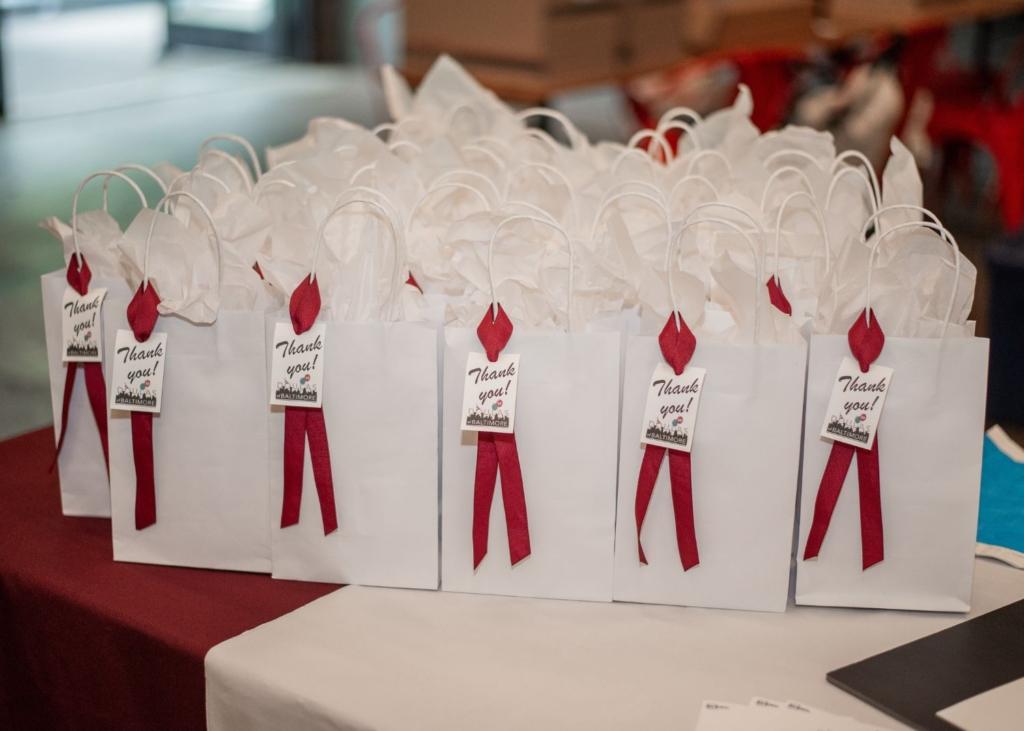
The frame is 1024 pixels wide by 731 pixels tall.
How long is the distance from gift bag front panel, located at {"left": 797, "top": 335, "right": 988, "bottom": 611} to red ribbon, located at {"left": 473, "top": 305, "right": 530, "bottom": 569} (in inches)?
12.8

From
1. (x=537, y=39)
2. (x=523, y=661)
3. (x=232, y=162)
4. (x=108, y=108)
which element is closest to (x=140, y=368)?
(x=232, y=162)

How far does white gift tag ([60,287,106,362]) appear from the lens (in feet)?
4.72

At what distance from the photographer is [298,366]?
1332mm

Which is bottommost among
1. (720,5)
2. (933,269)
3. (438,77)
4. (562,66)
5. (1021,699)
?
(1021,699)

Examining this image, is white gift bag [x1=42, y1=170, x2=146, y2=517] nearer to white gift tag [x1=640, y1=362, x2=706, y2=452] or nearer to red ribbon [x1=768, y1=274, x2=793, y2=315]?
white gift tag [x1=640, y1=362, x2=706, y2=452]

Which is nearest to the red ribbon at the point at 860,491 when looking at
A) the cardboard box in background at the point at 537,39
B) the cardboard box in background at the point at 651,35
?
the cardboard box in background at the point at 537,39

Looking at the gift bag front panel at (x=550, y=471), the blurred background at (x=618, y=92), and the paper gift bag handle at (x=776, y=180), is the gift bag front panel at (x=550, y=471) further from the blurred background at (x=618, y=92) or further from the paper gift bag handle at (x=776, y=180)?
the blurred background at (x=618, y=92)

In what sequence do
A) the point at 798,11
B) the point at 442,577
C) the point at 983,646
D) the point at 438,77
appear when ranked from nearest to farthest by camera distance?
the point at 983,646, the point at 442,577, the point at 438,77, the point at 798,11

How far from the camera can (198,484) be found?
4.66 ft

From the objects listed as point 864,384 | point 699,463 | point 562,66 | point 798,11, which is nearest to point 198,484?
point 699,463

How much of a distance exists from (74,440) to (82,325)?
17 cm

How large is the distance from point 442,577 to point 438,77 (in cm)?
109

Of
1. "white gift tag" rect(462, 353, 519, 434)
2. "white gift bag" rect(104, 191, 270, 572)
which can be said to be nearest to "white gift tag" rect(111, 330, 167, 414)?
"white gift bag" rect(104, 191, 270, 572)

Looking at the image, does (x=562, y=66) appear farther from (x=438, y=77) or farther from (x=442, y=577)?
(x=442, y=577)
